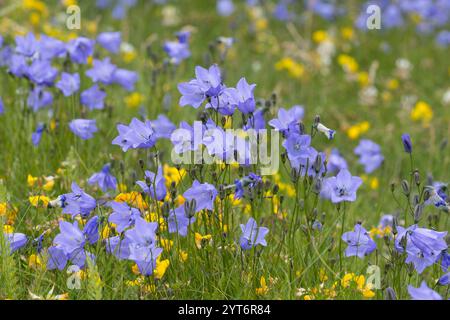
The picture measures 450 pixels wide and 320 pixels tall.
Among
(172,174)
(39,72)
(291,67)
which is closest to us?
→ (172,174)

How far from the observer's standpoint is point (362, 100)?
6.02m

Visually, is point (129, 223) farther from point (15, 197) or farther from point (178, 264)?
point (15, 197)

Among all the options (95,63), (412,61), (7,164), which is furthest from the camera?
(412,61)

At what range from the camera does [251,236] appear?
2.82 metres

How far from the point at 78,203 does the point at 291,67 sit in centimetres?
367

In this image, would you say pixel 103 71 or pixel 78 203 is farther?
pixel 103 71

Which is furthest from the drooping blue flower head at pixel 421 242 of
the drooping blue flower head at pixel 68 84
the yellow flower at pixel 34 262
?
the drooping blue flower head at pixel 68 84

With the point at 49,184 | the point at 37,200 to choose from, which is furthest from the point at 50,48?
the point at 37,200

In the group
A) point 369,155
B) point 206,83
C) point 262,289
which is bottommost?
point 262,289

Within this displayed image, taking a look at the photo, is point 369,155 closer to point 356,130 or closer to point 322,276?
point 356,130

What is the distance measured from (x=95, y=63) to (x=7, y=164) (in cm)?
72

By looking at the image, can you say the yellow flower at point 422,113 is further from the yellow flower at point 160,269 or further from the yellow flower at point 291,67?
the yellow flower at point 160,269

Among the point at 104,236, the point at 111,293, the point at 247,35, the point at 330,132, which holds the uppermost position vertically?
the point at 247,35

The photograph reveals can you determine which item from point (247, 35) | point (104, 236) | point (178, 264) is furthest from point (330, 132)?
point (247, 35)
